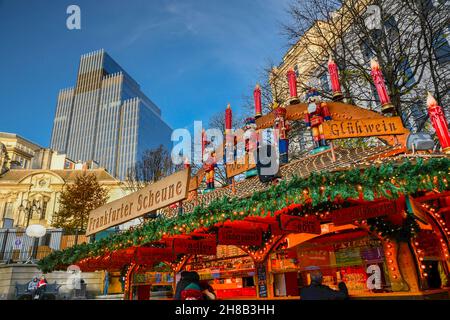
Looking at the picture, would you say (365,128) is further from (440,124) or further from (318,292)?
(318,292)

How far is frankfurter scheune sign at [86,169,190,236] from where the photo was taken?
18.5 ft

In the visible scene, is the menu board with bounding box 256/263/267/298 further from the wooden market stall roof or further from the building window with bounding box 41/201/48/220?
the building window with bounding box 41/201/48/220

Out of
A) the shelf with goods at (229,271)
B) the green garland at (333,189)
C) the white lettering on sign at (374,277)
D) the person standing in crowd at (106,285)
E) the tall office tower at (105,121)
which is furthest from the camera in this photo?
the tall office tower at (105,121)

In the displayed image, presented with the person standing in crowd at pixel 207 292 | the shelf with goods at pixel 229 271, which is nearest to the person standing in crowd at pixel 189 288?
the person standing in crowd at pixel 207 292

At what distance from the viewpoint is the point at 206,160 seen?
10578 millimetres

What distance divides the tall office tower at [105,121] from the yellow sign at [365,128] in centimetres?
9909

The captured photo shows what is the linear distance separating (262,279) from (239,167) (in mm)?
4120

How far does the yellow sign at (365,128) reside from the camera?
6328 millimetres

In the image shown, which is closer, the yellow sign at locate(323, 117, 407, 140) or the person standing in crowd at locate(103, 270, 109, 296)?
the yellow sign at locate(323, 117, 407, 140)

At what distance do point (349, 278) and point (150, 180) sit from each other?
22354mm

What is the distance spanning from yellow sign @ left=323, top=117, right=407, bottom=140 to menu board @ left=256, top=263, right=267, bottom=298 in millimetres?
5496

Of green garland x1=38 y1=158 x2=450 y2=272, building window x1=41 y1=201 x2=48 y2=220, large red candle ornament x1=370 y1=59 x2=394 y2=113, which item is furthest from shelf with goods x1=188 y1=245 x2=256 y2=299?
building window x1=41 y1=201 x2=48 y2=220

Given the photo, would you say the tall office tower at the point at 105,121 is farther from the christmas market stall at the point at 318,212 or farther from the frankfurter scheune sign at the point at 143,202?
the frankfurter scheune sign at the point at 143,202

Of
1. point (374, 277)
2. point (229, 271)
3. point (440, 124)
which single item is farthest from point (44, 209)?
point (440, 124)
